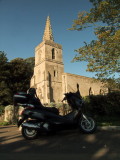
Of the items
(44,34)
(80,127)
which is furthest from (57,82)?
(80,127)

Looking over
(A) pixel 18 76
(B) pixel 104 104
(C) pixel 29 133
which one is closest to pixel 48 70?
(A) pixel 18 76

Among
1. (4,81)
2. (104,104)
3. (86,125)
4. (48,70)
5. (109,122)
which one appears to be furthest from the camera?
(48,70)

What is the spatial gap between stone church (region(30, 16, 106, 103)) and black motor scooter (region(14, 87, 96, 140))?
3146 centimetres

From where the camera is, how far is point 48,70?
40.2 m

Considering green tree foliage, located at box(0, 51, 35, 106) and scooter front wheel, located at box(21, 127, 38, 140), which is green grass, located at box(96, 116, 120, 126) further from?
green tree foliage, located at box(0, 51, 35, 106)

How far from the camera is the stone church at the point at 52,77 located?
37969 mm

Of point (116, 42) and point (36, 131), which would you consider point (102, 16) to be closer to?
point (116, 42)

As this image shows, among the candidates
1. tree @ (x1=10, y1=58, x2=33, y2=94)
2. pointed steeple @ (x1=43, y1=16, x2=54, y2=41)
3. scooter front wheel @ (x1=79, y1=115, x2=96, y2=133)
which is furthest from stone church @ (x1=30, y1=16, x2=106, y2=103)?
scooter front wheel @ (x1=79, y1=115, x2=96, y2=133)

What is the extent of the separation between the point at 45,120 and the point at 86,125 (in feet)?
4.42

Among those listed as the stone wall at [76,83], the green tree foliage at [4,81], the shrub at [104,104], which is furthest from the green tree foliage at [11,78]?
the stone wall at [76,83]

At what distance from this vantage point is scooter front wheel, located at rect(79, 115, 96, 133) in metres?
4.48

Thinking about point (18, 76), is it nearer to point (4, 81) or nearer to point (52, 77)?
point (4, 81)

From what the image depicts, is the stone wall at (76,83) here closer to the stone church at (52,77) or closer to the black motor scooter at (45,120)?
the stone church at (52,77)

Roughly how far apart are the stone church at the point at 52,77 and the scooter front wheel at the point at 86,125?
3144 centimetres
